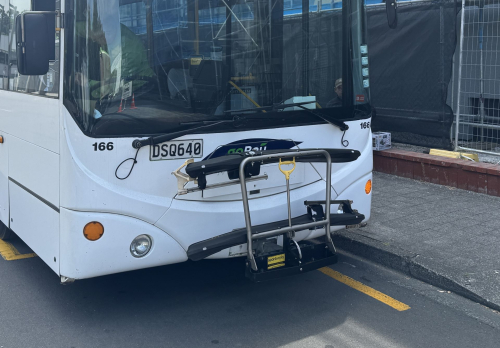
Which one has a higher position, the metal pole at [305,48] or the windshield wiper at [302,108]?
the metal pole at [305,48]

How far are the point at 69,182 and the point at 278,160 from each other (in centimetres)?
147

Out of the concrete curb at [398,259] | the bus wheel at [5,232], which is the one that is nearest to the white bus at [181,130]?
the concrete curb at [398,259]

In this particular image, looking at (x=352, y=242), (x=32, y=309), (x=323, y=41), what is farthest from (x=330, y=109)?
(x=32, y=309)

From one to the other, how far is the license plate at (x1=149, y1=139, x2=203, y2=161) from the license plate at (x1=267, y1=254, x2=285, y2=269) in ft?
3.02

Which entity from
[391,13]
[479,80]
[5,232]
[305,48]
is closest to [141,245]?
[305,48]

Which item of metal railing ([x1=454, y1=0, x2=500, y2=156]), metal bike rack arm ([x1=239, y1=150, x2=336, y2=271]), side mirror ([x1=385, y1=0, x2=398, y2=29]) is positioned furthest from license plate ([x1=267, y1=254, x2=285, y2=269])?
metal railing ([x1=454, y1=0, x2=500, y2=156])

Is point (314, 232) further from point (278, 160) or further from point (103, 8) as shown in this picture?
point (103, 8)

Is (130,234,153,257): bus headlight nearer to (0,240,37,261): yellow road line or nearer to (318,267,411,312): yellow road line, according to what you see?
(318,267,411,312): yellow road line

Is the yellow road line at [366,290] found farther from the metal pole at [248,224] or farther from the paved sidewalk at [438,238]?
the metal pole at [248,224]

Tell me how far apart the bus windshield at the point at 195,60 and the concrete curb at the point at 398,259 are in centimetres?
157

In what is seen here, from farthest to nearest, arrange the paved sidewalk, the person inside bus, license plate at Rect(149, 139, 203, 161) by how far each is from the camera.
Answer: the paved sidewalk → the person inside bus → license plate at Rect(149, 139, 203, 161)

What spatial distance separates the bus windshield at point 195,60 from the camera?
394cm

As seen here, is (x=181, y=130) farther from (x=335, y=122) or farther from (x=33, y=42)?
(x=335, y=122)

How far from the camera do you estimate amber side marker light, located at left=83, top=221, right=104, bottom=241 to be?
405cm
